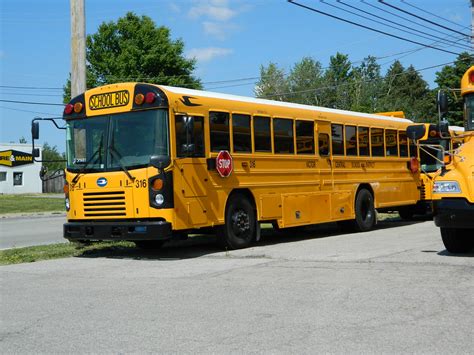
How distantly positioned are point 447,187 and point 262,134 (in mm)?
4262

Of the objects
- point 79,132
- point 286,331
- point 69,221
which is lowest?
point 286,331

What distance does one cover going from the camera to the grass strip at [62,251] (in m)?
11.6

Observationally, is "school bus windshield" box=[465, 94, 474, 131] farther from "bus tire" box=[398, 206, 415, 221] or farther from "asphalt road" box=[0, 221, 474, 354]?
"bus tire" box=[398, 206, 415, 221]

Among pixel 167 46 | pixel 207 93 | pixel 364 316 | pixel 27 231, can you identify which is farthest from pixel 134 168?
pixel 167 46

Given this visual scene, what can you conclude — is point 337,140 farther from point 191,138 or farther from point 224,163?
point 191,138

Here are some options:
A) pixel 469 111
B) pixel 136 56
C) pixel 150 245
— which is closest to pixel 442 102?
pixel 469 111

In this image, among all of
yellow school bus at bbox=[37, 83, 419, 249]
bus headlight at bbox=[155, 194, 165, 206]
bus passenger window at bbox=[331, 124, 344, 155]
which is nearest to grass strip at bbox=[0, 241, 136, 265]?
yellow school bus at bbox=[37, 83, 419, 249]

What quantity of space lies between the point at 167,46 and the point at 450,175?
163 ft

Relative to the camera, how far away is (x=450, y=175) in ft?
31.4

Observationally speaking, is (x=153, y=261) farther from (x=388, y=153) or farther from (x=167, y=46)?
(x=167, y=46)

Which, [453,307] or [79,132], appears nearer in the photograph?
[453,307]

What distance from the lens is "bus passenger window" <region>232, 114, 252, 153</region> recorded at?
1205 cm

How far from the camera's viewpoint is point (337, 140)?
15.0 m

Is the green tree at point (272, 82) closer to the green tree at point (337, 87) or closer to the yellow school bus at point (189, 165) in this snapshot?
the green tree at point (337, 87)
